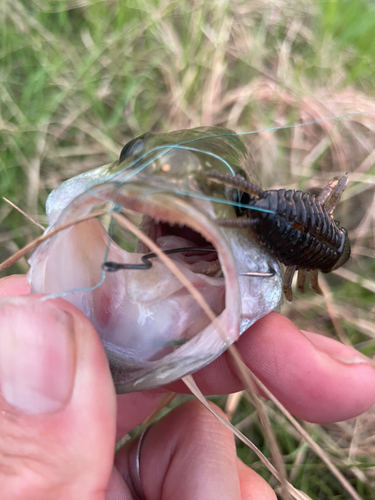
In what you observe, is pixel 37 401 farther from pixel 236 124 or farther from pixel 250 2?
pixel 250 2

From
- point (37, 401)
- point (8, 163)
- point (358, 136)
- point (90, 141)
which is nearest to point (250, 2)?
point (358, 136)

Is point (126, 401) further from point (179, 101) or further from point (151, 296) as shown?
point (179, 101)

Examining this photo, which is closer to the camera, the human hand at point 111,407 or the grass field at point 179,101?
the human hand at point 111,407

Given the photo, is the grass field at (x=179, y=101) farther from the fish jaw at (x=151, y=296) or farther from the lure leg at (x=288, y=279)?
the fish jaw at (x=151, y=296)

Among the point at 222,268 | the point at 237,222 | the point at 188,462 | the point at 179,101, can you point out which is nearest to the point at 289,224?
the point at 237,222

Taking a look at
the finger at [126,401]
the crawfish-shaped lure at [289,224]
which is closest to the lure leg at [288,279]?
the crawfish-shaped lure at [289,224]

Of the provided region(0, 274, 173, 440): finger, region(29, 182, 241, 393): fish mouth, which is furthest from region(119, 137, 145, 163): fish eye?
region(0, 274, 173, 440): finger
